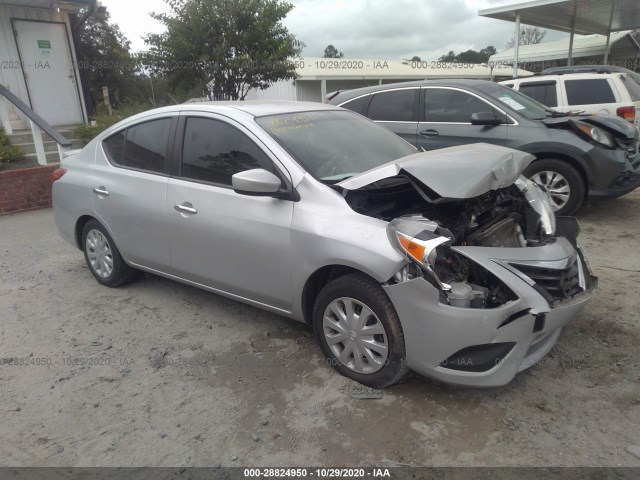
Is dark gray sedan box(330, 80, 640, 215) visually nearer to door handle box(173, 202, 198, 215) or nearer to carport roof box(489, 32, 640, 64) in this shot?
door handle box(173, 202, 198, 215)

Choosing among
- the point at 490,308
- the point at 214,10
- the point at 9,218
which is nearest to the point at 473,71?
the point at 214,10

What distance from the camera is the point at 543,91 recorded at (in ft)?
29.7

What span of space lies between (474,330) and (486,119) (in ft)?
13.7

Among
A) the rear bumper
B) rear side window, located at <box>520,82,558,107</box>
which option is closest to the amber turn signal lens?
the rear bumper

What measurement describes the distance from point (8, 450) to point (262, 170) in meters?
2.11

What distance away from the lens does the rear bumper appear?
2.46 metres

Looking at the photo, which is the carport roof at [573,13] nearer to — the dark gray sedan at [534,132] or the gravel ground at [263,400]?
the dark gray sedan at [534,132]

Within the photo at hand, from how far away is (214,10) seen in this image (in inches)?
401

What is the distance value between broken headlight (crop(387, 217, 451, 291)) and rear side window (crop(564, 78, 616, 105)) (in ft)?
24.5

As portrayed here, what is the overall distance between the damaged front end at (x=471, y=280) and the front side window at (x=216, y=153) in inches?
30.7

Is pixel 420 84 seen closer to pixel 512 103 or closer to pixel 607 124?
pixel 512 103

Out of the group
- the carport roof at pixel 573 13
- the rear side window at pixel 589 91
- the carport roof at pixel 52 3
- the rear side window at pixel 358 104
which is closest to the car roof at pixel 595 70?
the rear side window at pixel 589 91

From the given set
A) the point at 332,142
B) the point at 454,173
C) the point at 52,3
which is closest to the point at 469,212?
the point at 454,173

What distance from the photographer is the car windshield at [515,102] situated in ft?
20.0
